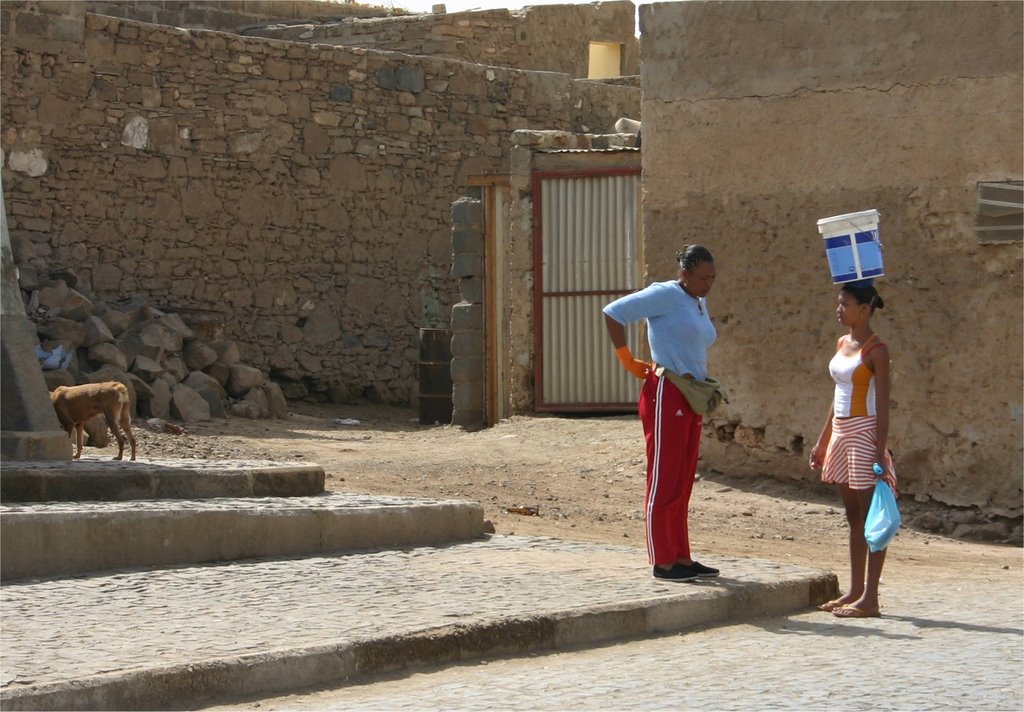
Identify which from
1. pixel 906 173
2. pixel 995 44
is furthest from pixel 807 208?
pixel 995 44

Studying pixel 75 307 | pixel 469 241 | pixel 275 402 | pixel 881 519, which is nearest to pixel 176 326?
pixel 75 307

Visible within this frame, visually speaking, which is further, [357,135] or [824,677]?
[357,135]

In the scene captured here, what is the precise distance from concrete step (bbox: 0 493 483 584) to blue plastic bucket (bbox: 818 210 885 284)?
2205mm

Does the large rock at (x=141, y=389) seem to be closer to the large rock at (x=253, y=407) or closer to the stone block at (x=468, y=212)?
the large rock at (x=253, y=407)

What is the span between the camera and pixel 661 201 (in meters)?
11.0

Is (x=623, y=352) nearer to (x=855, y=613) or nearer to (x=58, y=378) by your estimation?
(x=855, y=613)

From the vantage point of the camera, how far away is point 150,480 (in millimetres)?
7375

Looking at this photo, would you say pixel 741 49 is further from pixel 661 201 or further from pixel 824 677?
pixel 824 677

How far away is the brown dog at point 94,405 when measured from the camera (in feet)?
32.2

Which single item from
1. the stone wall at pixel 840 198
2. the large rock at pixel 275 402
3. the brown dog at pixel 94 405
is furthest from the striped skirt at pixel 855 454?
the large rock at pixel 275 402

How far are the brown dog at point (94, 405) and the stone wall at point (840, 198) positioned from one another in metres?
3.81

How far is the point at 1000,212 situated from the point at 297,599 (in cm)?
603

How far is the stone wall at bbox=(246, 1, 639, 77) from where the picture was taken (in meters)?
20.7

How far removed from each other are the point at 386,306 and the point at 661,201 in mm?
7605
